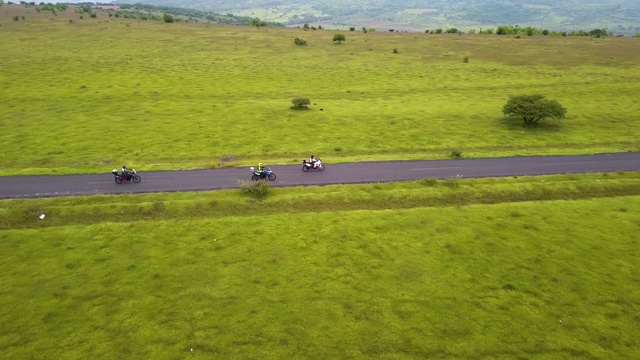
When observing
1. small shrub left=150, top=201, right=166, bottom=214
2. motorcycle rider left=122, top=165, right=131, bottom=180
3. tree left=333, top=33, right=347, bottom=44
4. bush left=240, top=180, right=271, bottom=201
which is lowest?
small shrub left=150, top=201, right=166, bottom=214

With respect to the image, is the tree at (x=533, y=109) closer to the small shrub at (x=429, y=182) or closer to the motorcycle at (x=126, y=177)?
the small shrub at (x=429, y=182)

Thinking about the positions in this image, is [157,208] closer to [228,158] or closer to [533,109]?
[228,158]

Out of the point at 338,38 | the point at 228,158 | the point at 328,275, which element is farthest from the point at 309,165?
the point at 338,38

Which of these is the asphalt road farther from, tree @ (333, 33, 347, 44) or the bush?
tree @ (333, 33, 347, 44)

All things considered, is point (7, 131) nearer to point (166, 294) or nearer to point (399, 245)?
point (166, 294)

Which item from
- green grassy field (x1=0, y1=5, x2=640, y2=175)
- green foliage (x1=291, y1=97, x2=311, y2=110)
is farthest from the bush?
green foliage (x1=291, y1=97, x2=311, y2=110)

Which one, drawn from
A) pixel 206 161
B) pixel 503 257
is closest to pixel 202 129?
pixel 206 161

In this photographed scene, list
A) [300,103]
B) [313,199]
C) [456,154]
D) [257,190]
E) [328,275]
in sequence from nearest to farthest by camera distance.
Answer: [328,275] < [313,199] < [257,190] < [456,154] < [300,103]
